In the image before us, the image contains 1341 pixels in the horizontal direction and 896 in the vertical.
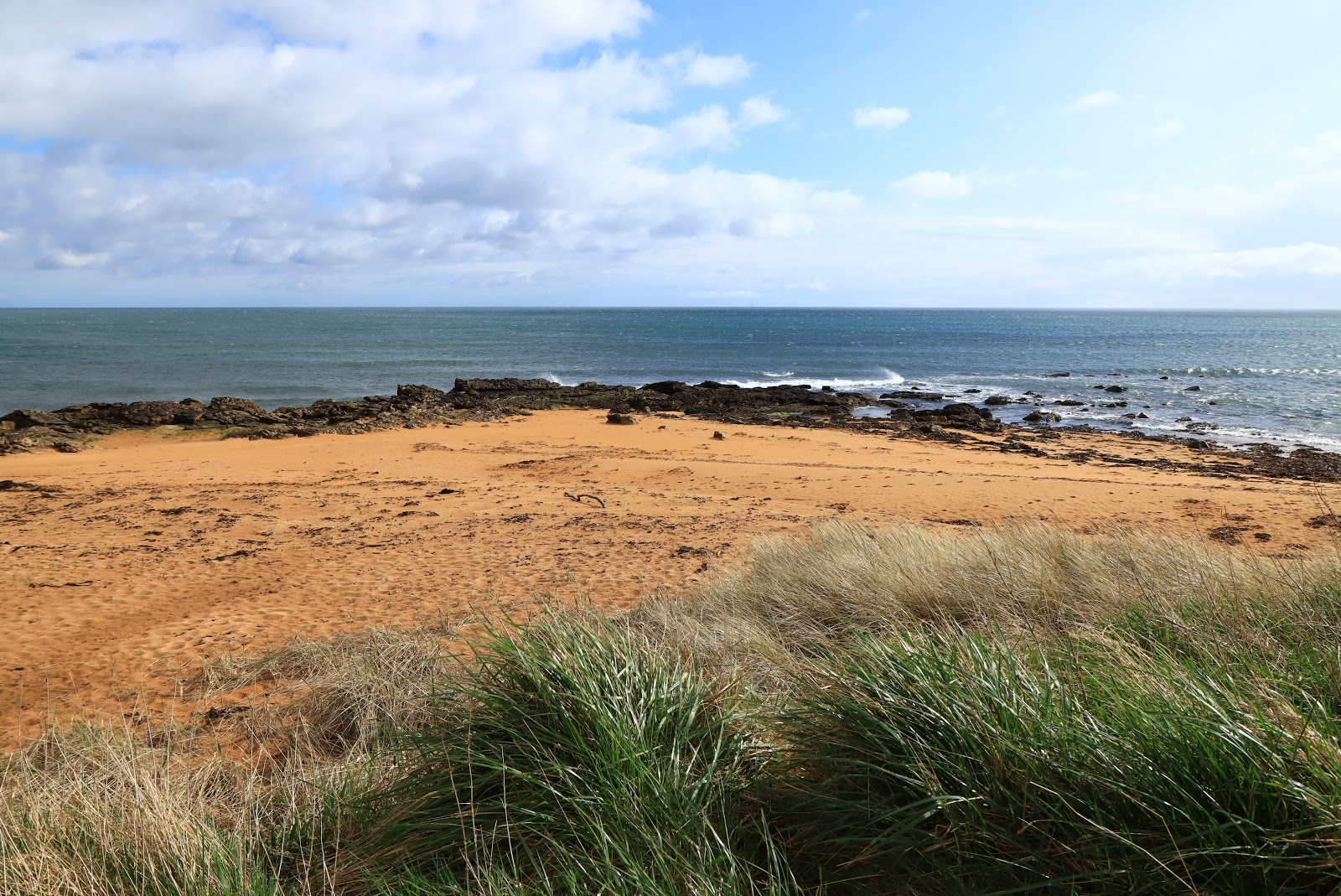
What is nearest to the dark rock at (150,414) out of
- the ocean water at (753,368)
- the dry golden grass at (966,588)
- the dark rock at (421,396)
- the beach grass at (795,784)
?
the dark rock at (421,396)

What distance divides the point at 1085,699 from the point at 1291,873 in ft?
2.64

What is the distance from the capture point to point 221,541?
10.3 m

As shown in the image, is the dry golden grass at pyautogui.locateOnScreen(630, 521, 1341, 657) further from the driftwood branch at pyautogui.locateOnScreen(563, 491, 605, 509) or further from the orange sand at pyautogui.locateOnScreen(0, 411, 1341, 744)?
the driftwood branch at pyautogui.locateOnScreen(563, 491, 605, 509)

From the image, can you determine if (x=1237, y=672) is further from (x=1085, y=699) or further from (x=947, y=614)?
(x=947, y=614)

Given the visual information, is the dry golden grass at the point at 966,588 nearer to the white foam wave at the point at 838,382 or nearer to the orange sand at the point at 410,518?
the orange sand at the point at 410,518

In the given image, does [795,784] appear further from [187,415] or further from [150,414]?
[150,414]

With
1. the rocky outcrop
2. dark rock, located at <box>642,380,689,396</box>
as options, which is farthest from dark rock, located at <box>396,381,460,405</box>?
dark rock, located at <box>642,380,689,396</box>

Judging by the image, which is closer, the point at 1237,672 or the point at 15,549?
the point at 1237,672

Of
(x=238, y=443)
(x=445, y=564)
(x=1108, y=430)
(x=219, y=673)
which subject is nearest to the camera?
(x=219, y=673)

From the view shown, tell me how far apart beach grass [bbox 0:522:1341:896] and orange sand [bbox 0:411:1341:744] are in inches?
87.8

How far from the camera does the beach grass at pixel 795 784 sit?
6.93 ft

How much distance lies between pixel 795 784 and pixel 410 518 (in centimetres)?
1020

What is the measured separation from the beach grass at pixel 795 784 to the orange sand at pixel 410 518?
7.32ft

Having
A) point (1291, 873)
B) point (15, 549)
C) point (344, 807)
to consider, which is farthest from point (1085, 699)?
point (15, 549)
